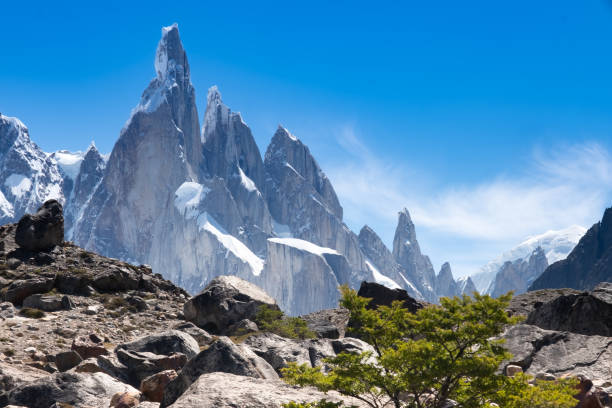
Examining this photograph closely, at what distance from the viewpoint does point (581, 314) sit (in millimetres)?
24391

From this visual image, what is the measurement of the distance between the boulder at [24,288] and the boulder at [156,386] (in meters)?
20.5

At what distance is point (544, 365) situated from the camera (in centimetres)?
1672

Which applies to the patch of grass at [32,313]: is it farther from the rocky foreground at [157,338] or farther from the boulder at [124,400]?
the boulder at [124,400]

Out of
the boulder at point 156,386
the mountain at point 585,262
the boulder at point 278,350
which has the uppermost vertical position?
the mountain at point 585,262

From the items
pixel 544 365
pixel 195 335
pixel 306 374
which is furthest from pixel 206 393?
pixel 195 335

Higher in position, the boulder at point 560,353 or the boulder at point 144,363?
the boulder at point 560,353

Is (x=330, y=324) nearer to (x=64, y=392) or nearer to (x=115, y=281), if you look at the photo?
(x=115, y=281)

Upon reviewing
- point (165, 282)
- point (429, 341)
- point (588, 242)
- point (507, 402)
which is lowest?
point (507, 402)

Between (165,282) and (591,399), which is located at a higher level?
(165,282)

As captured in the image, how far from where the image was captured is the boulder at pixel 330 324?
116ft

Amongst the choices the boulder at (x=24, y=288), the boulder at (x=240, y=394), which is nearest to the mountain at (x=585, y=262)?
the boulder at (x=24, y=288)

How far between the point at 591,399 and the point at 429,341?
415cm

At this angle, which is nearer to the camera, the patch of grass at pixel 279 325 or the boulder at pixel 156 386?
the boulder at pixel 156 386

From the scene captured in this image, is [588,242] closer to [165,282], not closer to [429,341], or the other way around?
[165,282]
